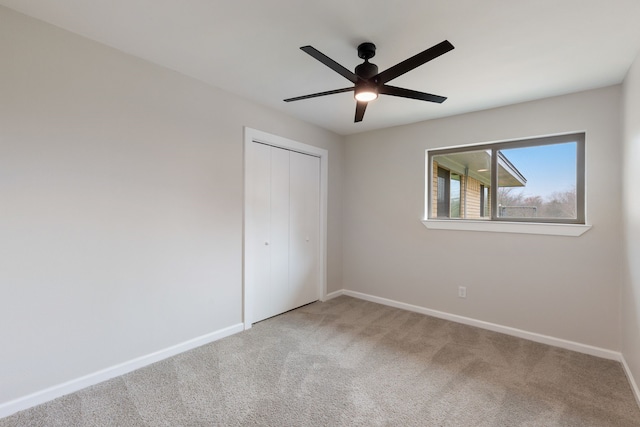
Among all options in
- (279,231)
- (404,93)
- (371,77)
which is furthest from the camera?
(279,231)

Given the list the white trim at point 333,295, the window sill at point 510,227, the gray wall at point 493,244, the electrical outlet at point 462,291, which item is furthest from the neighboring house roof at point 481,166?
the white trim at point 333,295

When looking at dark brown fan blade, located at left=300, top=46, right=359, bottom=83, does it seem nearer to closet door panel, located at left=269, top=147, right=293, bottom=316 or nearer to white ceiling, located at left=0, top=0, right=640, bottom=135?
white ceiling, located at left=0, top=0, right=640, bottom=135

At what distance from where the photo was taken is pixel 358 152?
413 cm

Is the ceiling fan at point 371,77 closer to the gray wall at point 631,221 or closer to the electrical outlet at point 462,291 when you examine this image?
the gray wall at point 631,221

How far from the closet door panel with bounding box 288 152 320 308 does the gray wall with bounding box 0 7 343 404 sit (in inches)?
35.1

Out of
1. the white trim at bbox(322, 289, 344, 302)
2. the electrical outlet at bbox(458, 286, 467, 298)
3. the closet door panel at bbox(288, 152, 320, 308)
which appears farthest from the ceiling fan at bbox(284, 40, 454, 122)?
the white trim at bbox(322, 289, 344, 302)

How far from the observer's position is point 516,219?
2.99 m

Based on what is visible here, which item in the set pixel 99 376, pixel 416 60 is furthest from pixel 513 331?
pixel 99 376

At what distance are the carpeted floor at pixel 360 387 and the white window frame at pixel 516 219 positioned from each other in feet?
3.58

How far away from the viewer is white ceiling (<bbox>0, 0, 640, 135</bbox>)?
1.62 metres

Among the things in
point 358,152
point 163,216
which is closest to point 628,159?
point 358,152

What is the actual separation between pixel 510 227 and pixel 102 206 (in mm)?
3593

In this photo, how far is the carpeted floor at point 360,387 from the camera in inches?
68.9

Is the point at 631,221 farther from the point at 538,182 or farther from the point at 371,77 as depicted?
the point at 371,77
